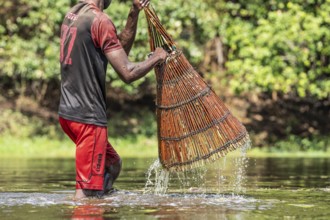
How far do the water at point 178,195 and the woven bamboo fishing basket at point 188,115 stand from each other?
1.35 ft

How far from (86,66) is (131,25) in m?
0.84

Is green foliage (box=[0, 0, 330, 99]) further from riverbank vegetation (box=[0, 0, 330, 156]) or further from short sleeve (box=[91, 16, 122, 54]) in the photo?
short sleeve (box=[91, 16, 122, 54])

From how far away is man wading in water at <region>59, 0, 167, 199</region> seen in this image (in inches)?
334

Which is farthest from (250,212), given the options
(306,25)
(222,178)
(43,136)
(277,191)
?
(43,136)

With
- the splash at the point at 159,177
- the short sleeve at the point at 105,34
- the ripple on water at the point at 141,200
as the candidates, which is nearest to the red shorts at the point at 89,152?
the ripple on water at the point at 141,200

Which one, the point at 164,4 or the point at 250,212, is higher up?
the point at 164,4

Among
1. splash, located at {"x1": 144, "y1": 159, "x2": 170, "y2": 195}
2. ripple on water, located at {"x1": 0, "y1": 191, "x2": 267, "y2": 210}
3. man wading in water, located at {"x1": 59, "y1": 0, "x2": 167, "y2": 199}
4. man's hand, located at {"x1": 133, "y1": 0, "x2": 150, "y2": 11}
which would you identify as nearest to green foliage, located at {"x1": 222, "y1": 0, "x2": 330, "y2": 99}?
splash, located at {"x1": 144, "y1": 159, "x2": 170, "y2": 195}

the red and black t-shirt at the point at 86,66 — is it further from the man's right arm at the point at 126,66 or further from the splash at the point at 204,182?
the splash at the point at 204,182

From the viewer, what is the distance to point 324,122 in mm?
21750

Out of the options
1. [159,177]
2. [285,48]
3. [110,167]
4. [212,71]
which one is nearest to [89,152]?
[110,167]

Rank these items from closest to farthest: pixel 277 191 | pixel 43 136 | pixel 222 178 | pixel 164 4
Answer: pixel 277 191 → pixel 222 178 → pixel 164 4 → pixel 43 136

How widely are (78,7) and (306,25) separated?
38.1ft

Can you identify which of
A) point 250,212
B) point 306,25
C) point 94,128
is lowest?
point 250,212

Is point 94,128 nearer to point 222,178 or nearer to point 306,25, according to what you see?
point 222,178
